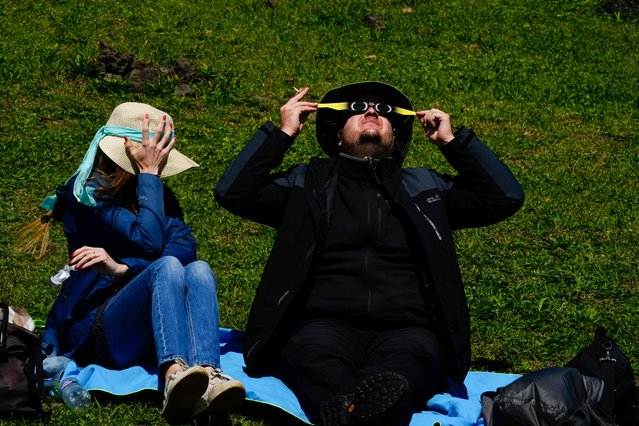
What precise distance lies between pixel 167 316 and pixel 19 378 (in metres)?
0.80

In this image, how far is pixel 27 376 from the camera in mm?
5570

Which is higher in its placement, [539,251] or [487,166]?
[487,166]

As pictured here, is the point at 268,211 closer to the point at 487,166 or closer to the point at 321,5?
the point at 487,166

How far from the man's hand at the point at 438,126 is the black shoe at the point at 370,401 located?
1.77m

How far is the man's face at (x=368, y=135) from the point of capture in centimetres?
654

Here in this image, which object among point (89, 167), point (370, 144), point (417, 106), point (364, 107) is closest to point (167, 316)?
point (89, 167)

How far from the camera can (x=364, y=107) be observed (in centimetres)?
660

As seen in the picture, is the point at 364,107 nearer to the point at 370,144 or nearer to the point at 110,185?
the point at 370,144

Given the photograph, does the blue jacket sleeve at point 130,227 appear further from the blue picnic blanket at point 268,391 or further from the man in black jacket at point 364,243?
the blue picnic blanket at point 268,391

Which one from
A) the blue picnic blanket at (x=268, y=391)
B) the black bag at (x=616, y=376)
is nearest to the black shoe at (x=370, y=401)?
the blue picnic blanket at (x=268, y=391)

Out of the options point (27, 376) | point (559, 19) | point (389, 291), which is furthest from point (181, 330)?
point (559, 19)

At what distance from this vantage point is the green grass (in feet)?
26.5

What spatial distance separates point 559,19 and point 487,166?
1073cm

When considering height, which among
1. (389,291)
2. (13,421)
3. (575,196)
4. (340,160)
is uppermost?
(340,160)
